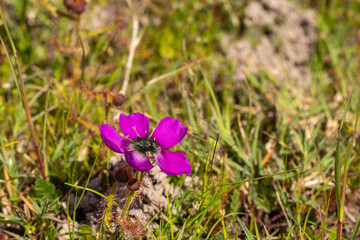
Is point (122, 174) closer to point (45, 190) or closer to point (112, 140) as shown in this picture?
point (112, 140)

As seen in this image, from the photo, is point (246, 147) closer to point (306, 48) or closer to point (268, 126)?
point (268, 126)

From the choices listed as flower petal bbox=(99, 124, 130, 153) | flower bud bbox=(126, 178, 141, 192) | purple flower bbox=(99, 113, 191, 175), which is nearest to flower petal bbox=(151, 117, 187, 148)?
purple flower bbox=(99, 113, 191, 175)

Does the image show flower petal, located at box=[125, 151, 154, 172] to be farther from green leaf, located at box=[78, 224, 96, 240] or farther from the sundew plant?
green leaf, located at box=[78, 224, 96, 240]

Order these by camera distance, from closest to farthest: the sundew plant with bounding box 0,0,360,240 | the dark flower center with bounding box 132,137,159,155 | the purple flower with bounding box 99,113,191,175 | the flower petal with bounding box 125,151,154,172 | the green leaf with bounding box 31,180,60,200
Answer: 1. the flower petal with bounding box 125,151,154,172
2. the purple flower with bounding box 99,113,191,175
3. the dark flower center with bounding box 132,137,159,155
4. the sundew plant with bounding box 0,0,360,240
5. the green leaf with bounding box 31,180,60,200

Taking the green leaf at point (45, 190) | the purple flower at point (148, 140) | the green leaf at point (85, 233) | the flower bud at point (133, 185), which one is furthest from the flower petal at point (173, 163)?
the green leaf at point (45, 190)

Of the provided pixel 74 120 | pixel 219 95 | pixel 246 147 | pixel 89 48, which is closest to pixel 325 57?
pixel 219 95

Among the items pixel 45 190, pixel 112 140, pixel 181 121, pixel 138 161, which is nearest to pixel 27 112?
pixel 45 190
